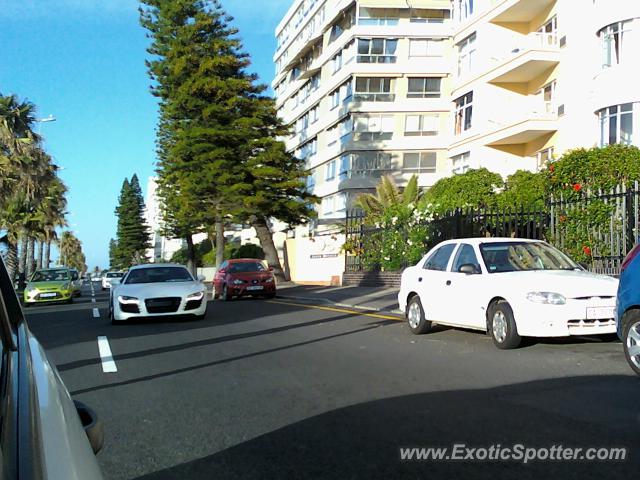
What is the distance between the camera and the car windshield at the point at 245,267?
24469 mm

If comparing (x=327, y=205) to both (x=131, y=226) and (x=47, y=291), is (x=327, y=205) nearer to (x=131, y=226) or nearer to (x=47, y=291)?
(x=47, y=291)

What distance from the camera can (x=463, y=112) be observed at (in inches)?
1368

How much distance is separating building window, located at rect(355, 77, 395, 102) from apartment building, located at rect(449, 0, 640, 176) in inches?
397

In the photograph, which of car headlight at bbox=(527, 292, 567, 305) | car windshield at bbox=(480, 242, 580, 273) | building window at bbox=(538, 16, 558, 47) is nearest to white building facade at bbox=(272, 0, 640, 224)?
building window at bbox=(538, 16, 558, 47)

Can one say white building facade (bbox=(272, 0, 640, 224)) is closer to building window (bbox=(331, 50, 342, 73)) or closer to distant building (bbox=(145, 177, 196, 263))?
building window (bbox=(331, 50, 342, 73))

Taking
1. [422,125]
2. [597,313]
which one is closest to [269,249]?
[422,125]

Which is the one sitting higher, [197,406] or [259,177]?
[259,177]

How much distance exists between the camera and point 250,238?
6731 centimetres

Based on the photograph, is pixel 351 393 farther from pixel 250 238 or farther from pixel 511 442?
pixel 250 238

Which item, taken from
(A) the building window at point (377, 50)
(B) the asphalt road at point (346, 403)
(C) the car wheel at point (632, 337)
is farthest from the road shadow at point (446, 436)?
(A) the building window at point (377, 50)

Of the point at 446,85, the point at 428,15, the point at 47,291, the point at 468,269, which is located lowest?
the point at 47,291

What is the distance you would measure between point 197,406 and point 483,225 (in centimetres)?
1490

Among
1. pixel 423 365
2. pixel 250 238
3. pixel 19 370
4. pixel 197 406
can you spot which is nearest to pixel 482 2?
pixel 423 365

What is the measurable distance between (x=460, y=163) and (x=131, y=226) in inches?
2880
